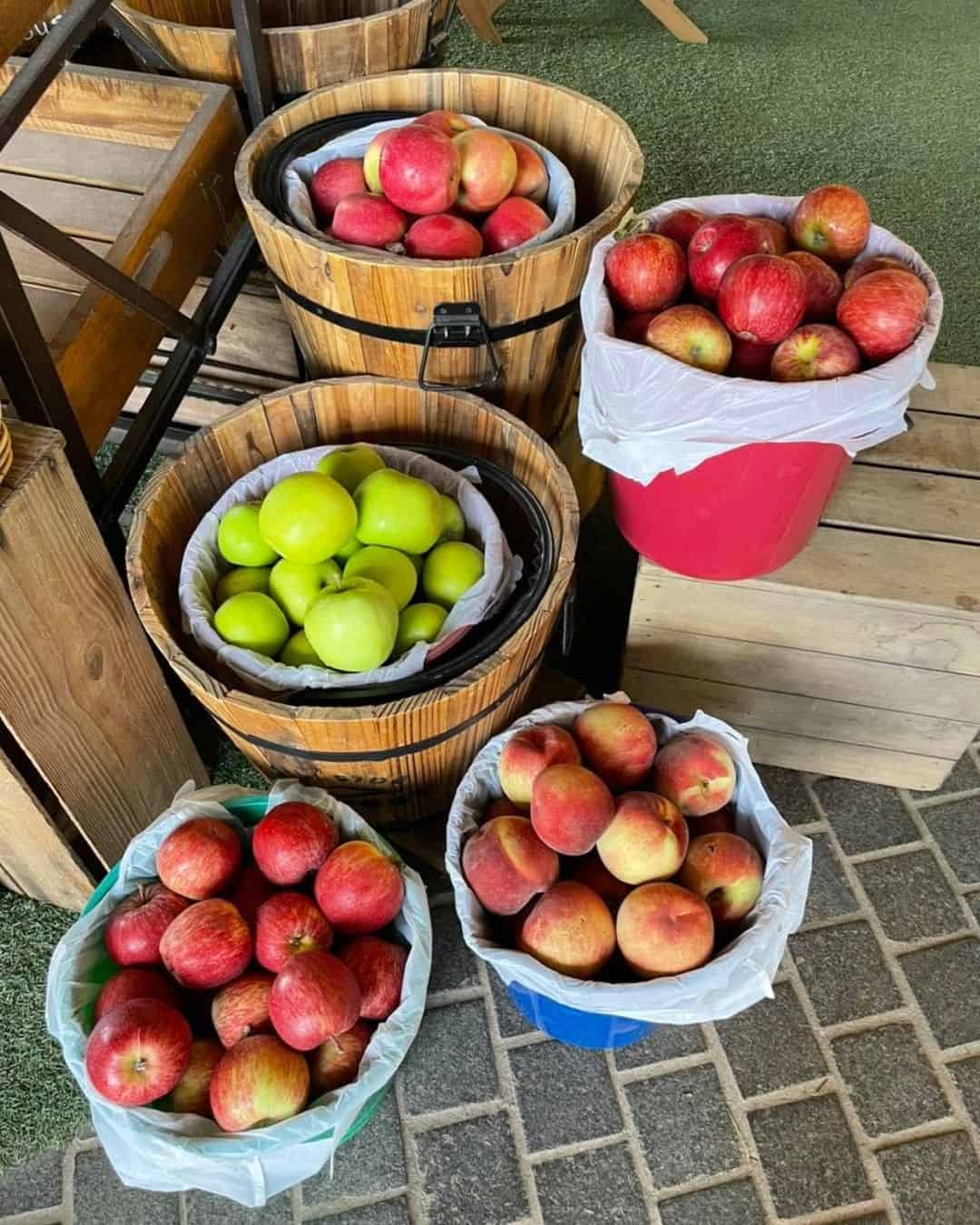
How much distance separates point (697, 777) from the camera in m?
1.29

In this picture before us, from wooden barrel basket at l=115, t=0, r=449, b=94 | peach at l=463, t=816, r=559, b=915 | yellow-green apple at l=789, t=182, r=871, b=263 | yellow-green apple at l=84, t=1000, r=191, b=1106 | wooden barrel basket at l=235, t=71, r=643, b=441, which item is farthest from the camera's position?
wooden barrel basket at l=115, t=0, r=449, b=94

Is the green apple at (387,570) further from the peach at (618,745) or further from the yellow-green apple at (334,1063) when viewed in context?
the yellow-green apple at (334,1063)

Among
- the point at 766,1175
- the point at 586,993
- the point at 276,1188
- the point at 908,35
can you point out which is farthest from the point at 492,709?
the point at 908,35

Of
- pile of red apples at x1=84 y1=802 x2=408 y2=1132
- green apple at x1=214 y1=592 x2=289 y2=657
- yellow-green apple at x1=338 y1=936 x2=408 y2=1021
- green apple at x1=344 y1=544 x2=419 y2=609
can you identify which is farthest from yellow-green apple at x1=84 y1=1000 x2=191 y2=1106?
green apple at x1=344 y1=544 x2=419 y2=609

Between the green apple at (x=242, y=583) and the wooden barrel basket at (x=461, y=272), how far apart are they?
41 cm

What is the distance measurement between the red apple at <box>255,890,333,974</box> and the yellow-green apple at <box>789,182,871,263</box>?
1.11 meters

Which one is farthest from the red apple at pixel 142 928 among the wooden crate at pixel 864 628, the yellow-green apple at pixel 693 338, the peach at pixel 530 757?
the yellow-green apple at pixel 693 338

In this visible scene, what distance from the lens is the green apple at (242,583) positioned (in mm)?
1384

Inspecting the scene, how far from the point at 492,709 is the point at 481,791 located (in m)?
0.11

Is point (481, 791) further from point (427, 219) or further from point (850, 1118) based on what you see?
point (427, 219)

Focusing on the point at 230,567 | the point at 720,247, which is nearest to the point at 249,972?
the point at 230,567

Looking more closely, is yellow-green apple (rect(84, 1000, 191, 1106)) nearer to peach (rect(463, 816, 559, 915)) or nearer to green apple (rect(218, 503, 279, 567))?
peach (rect(463, 816, 559, 915))

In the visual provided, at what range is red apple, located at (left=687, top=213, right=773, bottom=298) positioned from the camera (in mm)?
1245

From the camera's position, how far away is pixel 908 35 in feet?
12.1
